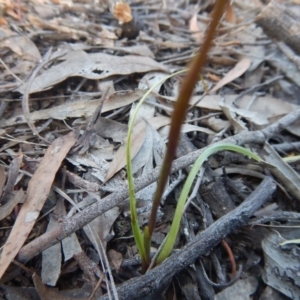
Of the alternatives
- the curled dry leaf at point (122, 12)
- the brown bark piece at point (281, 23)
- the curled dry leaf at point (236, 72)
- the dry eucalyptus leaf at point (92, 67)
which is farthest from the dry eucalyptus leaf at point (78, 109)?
the brown bark piece at point (281, 23)

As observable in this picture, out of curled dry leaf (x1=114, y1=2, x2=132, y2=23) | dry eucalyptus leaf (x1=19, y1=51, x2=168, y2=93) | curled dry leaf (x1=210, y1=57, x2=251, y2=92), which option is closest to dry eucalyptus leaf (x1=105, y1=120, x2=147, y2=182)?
dry eucalyptus leaf (x1=19, y1=51, x2=168, y2=93)

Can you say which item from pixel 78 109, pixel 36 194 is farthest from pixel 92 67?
pixel 36 194

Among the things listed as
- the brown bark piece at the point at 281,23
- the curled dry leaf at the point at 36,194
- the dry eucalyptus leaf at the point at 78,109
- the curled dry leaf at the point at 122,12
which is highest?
the brown bark piece at the point at 281,23

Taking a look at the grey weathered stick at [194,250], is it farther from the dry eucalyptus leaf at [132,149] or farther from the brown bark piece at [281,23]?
the brown bark piece at [281,23]

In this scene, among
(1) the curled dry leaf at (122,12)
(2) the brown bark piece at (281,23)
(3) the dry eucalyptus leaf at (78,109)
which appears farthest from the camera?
(1) the curled dry leaf at (122,12)

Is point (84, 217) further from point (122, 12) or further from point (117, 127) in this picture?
point (122, 12)

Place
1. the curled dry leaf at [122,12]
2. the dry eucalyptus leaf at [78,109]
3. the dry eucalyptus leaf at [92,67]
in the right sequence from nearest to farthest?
the dry eucalyptus leaf at [78,109]
the dry eucalyptus leaf at [92,67]
the curled dry leaf at [122,12]

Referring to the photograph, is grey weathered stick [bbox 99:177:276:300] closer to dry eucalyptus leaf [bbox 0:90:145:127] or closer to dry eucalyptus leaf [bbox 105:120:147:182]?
dry eucalyptus leaf [bbox 105:120:147:182]

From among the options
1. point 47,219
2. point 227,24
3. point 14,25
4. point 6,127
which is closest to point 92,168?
point 47,219

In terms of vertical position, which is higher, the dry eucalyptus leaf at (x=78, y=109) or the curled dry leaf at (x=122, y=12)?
the curled dry leaf at (x=122, y=12)
